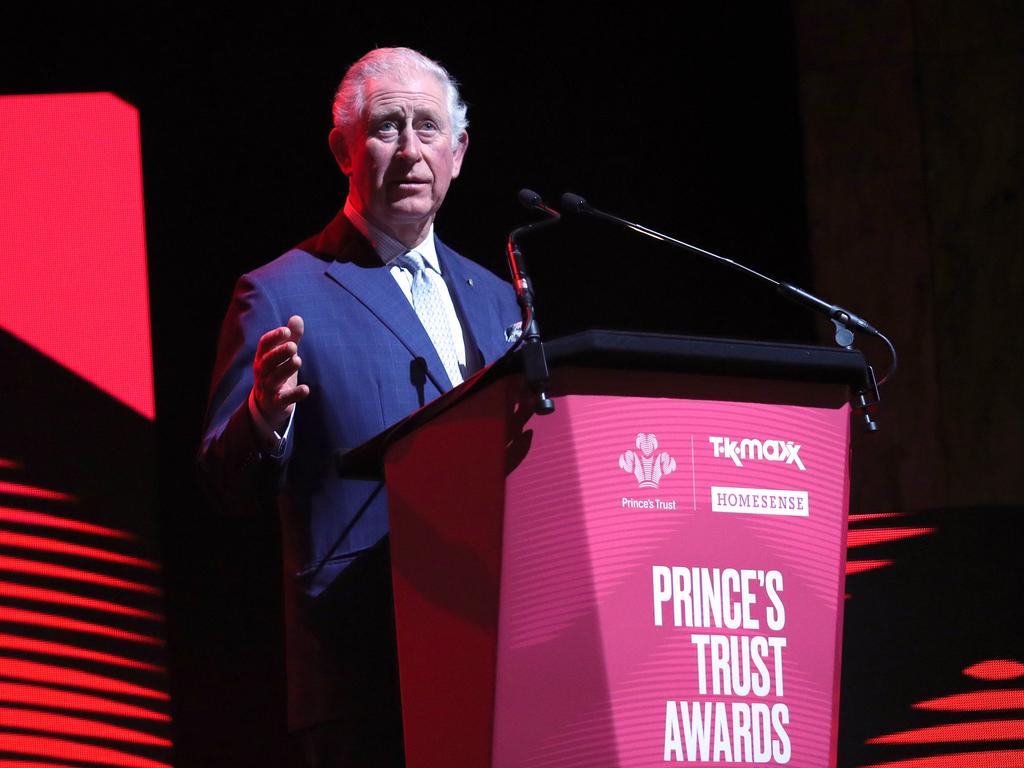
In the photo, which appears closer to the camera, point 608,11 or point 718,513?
point 718,513

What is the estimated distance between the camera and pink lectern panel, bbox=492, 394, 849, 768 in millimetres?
1457

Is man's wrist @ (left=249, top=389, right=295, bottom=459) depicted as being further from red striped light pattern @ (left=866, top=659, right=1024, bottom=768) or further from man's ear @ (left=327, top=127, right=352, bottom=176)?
→ red striped light pattern @ (left=866, top=659, right=1024, bottom=768)

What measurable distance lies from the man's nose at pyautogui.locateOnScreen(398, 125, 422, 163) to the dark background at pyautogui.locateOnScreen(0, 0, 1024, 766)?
0.94m

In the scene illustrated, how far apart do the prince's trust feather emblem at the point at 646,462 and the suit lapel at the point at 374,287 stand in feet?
2.14

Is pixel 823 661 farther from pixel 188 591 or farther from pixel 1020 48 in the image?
pixel 1020 48

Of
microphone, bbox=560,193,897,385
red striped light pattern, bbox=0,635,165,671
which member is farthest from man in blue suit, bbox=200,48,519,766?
red striped light pattern, bbox=0,635,165,671

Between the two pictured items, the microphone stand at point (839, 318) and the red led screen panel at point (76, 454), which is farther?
the red led screen panel at point (76, 454)

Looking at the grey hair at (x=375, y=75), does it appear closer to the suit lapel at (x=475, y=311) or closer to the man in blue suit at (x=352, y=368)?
the man in blue suit at (x=352, y=368)

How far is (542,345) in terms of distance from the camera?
4.68ft

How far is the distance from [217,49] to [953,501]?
240cm

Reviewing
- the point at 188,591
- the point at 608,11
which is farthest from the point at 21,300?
the point at 608,11

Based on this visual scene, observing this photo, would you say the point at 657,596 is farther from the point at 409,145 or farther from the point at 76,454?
the point at 76,454

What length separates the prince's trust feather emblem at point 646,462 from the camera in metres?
1.49

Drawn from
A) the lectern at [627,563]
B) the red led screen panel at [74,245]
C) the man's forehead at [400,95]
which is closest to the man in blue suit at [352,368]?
the man's forehead at [400,95]
